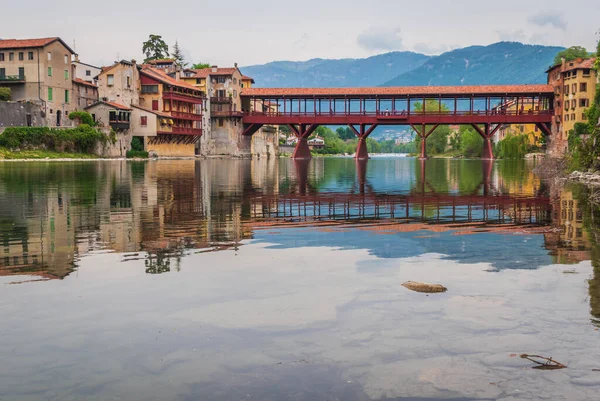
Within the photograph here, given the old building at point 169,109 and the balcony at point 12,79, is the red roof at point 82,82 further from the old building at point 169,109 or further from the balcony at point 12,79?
the balcony at point 12,79

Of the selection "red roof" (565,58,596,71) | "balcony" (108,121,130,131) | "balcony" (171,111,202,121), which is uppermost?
"red roof" (565,58,596,71)

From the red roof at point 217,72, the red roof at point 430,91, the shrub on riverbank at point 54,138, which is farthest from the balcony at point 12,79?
the red roof at point 430,91

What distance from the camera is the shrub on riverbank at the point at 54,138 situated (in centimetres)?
6956

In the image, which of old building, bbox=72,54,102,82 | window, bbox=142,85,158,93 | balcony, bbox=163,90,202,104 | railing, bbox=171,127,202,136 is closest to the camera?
window, bbox=142,85,158,93

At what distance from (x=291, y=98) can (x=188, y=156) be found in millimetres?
17422

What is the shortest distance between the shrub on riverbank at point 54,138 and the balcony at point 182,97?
13908mm

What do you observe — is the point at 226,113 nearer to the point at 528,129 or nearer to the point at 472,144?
the point at 528,129

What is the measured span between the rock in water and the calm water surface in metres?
0.21

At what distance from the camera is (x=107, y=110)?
82812 millimetres

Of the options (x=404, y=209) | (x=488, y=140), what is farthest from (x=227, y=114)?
(x=404, y=209)

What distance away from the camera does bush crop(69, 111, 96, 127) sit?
79.7 m

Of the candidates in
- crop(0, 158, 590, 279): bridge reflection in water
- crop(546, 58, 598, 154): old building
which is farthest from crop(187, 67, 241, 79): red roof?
crop(0, 158, 590, 279): bridge reflection in water

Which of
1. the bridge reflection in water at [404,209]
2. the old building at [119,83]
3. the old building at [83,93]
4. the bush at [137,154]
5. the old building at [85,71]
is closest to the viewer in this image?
the bridge reflection in water at [404,209]

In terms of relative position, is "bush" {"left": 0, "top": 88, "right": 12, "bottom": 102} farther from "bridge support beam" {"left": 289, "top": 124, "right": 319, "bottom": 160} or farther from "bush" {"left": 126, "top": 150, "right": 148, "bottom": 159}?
"bridge support beam" {"left": 289, "top": 124, "right": 319, "bottom": 160}
